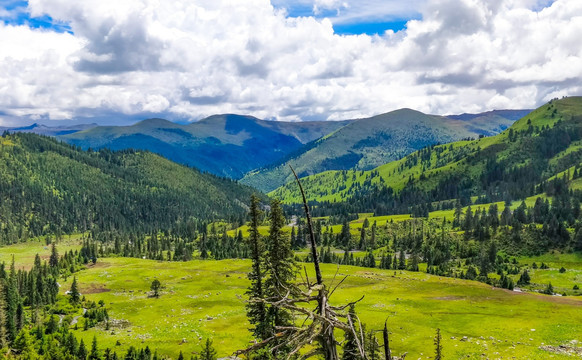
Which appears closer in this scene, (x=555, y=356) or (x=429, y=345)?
(x=555, y=356)

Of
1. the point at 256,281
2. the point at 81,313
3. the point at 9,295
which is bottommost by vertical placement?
the point at 81,313

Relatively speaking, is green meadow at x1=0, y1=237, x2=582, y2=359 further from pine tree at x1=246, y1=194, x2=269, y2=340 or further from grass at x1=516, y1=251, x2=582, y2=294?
pine tree at x1=246, y1=194, x2=269, y2=340

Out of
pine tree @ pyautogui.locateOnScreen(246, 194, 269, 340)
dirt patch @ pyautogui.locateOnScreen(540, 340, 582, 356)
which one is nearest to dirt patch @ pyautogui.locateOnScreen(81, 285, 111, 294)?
pine tree @ pyautogui.locateOnScreen(246, 194, 269, 340)

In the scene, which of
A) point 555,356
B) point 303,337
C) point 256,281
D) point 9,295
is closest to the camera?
point 303,337

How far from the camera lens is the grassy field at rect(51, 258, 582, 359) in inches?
3031

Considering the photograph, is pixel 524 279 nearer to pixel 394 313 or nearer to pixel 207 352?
pixel 394 313

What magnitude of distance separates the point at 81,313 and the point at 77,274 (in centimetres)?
6722

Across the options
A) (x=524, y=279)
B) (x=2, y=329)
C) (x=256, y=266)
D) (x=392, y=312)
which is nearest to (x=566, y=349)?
(x=392, y=312)

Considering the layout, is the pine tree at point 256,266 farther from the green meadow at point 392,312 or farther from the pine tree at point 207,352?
the green meadow at point 392,312

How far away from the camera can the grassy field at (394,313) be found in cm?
7700

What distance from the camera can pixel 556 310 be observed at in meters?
97.8

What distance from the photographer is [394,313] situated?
9988 cm

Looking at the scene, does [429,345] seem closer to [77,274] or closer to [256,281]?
[256,281]

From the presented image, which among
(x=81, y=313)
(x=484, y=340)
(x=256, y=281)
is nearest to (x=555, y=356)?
(x=484, y=340)
